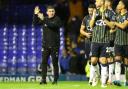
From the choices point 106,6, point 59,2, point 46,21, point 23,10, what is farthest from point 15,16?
point 106,6

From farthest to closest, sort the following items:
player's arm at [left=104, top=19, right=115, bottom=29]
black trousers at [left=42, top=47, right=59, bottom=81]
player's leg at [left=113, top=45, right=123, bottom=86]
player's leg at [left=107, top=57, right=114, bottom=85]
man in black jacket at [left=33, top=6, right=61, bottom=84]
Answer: black trousers at [left=42, top=47, right=59, bottom=81]
man in black jacket at [left=33, top=6, right=61, bottom=84]
player's leg at [left=113, top=45, right=123, bottom=86]
player's leg at [left=107, top=57, right=114, bottom=85]
player's arm at [left=104, top=19, right=115, bottom=29]

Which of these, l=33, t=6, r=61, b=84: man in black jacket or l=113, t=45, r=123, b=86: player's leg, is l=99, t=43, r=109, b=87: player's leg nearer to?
l=113, t=45, r=123, b=86: player's leg

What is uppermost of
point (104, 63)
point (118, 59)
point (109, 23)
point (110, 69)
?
point (109, 23)

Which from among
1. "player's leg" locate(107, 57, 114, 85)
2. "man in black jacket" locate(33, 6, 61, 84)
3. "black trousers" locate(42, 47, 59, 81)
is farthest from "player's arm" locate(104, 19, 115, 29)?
"black trousers" locate(42, 47, 59, 81)

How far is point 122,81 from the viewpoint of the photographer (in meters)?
16.8

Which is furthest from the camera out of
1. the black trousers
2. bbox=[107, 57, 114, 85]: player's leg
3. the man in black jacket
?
the black trousers

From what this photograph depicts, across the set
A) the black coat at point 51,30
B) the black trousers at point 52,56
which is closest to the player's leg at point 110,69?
the black trousers at point 52,56

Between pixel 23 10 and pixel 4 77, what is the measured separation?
3220 millimetres

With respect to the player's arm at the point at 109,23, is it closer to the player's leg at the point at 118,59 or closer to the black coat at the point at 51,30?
the player's leg at the point at 118,59

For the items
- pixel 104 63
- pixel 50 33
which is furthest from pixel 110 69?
pixel 50 33

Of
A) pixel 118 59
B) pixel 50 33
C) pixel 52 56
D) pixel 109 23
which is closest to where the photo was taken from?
pixel 109 23

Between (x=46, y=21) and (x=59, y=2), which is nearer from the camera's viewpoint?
(x=46, y=21)

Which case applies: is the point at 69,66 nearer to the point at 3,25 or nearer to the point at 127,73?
the point at 3,25

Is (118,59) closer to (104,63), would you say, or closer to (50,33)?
(104,63)
